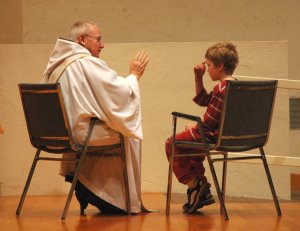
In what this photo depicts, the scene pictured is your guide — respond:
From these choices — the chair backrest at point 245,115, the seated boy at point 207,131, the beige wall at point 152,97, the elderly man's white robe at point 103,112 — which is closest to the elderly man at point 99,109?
the elderly man's white robe at point 103,112

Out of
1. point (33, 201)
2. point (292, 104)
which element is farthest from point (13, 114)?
point (292, 104)

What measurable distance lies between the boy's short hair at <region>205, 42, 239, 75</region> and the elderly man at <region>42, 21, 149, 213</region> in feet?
1.48

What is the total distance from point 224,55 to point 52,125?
1.16 m

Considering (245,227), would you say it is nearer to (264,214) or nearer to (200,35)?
(264,214)

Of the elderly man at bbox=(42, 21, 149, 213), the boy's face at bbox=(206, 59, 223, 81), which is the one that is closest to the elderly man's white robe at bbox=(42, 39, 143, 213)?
the elderly man at bbox=(42, 21, 149, 213)

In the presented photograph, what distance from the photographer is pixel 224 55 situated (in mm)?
4340

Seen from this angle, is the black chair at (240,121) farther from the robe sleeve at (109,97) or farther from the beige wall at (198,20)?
the beige wall at (198,20)

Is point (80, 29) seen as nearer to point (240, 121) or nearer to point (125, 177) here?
point (125, 177)

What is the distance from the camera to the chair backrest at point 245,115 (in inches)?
157

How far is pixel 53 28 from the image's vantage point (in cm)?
700

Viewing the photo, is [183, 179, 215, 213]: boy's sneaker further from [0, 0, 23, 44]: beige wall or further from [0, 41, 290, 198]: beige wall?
[0, 0, 23, 44]: beige wall

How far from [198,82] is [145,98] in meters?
1.13

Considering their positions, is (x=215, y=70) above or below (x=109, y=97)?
above

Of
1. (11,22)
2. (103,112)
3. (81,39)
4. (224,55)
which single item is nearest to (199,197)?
(103,112)
